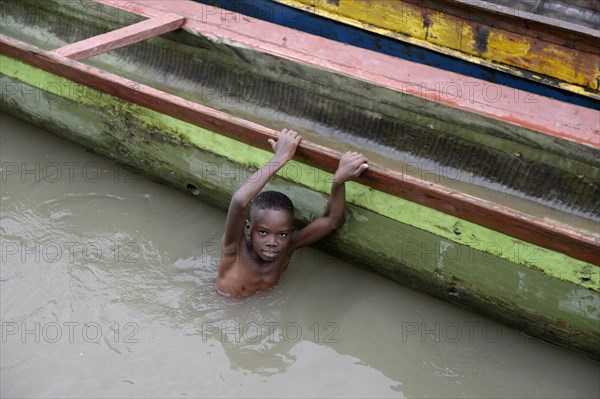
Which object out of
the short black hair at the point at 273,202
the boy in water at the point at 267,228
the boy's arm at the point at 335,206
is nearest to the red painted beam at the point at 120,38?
the boy in water at the point at 267,228

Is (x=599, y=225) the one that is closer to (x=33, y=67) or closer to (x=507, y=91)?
(x=507, y=91)

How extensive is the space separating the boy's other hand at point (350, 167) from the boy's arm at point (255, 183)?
228 mm

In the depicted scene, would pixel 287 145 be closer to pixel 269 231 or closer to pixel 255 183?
pixel 255 183

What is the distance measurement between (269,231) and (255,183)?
0.72 feet

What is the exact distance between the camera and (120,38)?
3.95m

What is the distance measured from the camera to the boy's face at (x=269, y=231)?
132 inches

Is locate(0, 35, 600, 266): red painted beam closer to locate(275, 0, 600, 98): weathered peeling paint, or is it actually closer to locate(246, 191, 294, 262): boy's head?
locate(246, 191, 294, 262): boy's head

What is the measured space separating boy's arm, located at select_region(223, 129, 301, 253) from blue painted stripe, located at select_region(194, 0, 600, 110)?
58.6 inches

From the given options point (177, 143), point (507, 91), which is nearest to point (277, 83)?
point (177, 143)

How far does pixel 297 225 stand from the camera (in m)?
3.77

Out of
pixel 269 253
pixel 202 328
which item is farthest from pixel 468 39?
pixel 202 328

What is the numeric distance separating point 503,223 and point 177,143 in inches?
66.6

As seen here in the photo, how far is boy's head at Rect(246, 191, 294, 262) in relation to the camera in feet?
11.0

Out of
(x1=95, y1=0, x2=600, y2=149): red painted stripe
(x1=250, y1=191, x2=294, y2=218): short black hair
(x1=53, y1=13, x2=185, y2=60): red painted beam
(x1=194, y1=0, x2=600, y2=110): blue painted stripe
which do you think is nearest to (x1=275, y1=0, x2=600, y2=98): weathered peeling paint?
(x1=194, y1=0, x2=600, y2=110): blue painted stripe
